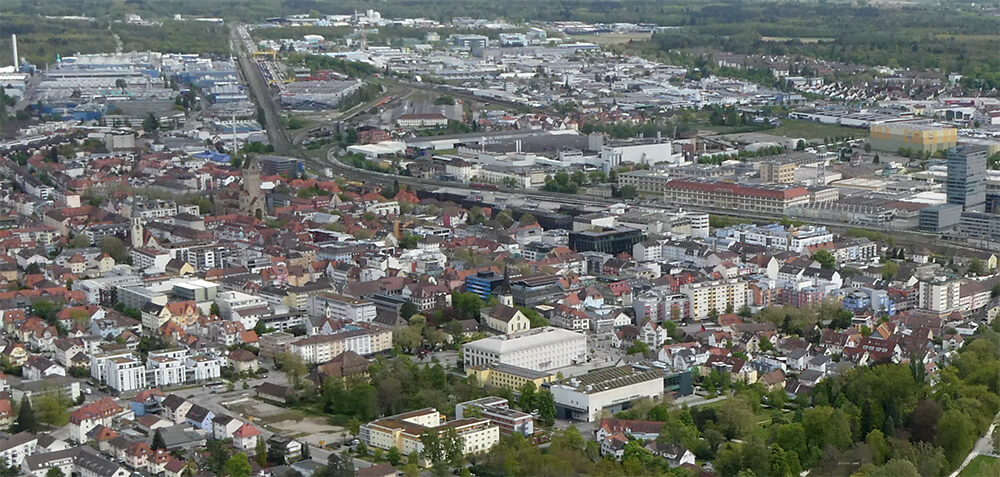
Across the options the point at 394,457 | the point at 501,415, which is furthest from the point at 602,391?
the point at 394,457

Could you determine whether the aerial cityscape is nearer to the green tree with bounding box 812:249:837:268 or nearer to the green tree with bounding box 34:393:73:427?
the green tree with bounding box 34:393:73:427

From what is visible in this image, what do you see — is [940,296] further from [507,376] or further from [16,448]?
[16,448]

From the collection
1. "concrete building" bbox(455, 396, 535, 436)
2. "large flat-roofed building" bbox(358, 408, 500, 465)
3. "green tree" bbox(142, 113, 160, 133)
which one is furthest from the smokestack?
"large flat-roofed building" bbox(358, 408, 500, 465)

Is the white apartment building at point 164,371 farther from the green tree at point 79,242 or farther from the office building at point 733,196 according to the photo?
the office building at point 733,196

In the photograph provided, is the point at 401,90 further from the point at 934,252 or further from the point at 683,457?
the point at 683,457

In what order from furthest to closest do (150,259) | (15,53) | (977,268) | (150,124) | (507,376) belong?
(15,53) → (150,124) → (150,259) → (977,268) → (507,376)

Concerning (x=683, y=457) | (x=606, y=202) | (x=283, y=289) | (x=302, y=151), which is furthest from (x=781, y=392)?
(x=302, y=151)
